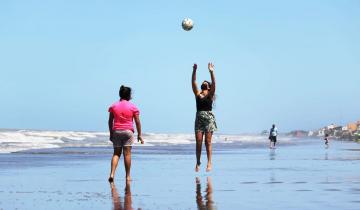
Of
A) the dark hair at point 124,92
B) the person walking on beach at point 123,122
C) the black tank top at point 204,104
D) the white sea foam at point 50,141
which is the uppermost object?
the dark hair at point 124,92

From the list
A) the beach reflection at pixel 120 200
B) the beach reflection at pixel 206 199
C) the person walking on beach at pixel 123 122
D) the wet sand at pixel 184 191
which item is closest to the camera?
the beach reflection at pixel 120 200

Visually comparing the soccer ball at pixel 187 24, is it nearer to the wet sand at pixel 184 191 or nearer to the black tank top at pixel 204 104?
the black tank top at pixel 204 104

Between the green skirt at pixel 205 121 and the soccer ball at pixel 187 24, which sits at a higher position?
the soccer ball at pixel 187 24

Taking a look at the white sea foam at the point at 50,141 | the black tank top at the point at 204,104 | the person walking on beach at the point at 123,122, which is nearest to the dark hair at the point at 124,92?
the person walking on beach at the point at 123,122

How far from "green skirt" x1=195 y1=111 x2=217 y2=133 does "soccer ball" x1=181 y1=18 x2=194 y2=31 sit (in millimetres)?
4279

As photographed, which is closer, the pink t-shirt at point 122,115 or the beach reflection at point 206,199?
the beach reflection at point 206,199

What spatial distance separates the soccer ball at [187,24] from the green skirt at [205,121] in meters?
4.28

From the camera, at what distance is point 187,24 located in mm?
18828

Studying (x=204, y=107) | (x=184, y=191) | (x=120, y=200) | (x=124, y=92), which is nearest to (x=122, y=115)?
(x=124, y=92)

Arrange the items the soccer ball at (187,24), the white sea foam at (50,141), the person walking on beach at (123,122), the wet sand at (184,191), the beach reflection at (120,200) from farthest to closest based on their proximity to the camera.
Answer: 1. the white sea foam at (50,141)
2. the soccer ball at (187,24)
3. the person walking on beach at (123,122)
4. the wet sand at (184,191)
5. the beach reflection at (120,200)

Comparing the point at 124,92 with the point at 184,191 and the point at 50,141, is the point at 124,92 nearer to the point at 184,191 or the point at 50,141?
the point at 184,191

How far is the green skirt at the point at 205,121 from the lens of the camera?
15.0 meters

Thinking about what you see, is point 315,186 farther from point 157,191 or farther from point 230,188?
point 157,191

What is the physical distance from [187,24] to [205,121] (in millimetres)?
4533
